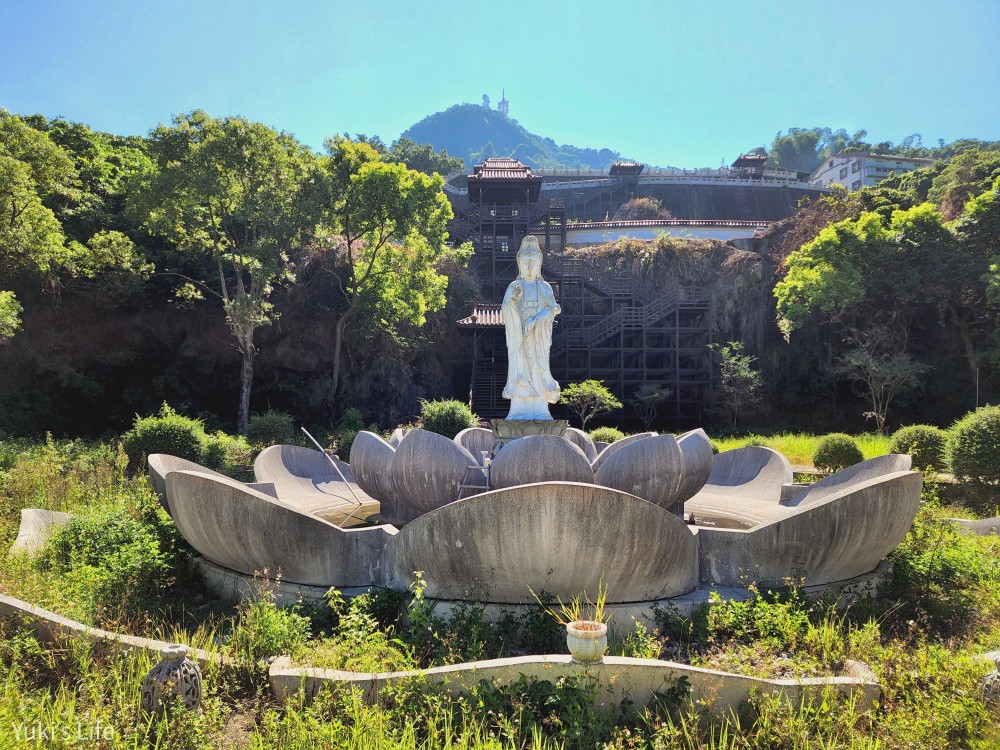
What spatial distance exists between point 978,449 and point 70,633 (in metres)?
13.2

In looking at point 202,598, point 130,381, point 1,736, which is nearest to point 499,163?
point 130,381

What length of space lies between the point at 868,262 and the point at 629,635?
25.1 meters

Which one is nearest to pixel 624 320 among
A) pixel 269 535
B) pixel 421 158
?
pixel 269 535

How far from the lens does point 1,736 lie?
339 centimetres

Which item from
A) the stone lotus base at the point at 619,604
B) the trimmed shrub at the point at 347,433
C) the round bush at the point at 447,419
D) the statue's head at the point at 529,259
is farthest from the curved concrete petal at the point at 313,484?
the round bush at the point at 447,419

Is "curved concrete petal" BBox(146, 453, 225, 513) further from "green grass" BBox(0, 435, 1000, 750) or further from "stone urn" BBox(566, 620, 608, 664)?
"stone urn" BBox(566, 620, 608, 664)

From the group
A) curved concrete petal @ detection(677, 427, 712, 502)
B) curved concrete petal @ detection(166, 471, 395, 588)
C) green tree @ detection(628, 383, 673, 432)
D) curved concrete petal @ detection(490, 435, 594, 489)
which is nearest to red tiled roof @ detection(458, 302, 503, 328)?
green tree @ detection(628, 383, 673, 432)

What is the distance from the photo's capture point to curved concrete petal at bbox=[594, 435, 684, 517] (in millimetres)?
6547

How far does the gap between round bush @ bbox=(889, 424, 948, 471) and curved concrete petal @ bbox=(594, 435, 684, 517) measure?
9.25 metres

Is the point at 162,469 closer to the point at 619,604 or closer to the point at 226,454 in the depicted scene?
the point at 619,604

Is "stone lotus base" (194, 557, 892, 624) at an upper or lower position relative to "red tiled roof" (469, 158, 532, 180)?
lower

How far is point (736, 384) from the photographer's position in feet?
89.1

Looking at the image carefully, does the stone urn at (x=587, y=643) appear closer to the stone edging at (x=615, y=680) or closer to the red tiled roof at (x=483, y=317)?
the stone edging at (x=615, y=680)

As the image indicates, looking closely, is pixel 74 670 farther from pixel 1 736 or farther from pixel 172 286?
pixel 172 286
